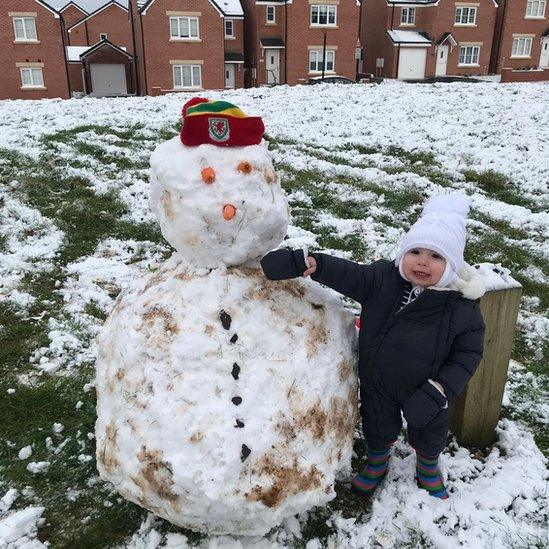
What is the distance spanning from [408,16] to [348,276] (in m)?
39.7

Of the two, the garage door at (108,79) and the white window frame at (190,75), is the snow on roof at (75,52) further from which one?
the white window frame at (190,75)

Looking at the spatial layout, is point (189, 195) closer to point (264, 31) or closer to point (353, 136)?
point (353, 136)

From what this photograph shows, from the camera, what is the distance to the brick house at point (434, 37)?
115 ft

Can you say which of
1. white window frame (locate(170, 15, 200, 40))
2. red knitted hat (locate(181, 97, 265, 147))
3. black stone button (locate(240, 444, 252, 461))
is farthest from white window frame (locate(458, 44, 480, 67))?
black stone button (locate(240, 444, 252, 461))

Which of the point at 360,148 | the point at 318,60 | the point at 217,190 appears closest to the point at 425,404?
the point at 217,190

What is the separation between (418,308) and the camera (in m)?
2.52

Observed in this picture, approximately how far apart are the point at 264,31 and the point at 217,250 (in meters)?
32.7

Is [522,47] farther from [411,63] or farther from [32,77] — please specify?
[32,77]

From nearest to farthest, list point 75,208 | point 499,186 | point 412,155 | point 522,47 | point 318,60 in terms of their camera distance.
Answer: point 75,208 → point 499,186 → point 412,155 → point 318,60 → point 522,47

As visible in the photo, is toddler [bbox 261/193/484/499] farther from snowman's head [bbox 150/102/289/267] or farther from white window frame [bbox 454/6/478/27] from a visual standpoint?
white window frame [bbox 454/6/478/27]

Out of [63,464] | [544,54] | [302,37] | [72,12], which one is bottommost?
[63,464]

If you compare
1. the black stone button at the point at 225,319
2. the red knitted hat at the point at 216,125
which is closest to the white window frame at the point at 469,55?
the red knitted hat at the point at 216,125

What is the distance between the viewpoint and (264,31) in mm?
31484

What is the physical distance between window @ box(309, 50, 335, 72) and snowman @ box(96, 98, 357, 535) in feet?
105
